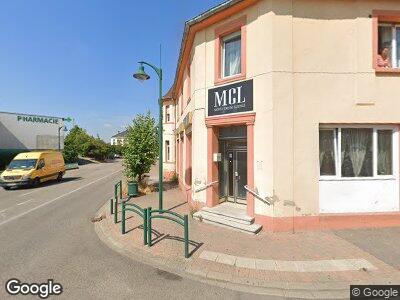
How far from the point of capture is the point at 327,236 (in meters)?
6.97

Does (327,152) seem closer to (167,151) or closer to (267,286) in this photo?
(267,286)

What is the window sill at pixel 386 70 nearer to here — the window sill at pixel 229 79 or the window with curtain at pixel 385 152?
the window with curtain at pixel 385 152

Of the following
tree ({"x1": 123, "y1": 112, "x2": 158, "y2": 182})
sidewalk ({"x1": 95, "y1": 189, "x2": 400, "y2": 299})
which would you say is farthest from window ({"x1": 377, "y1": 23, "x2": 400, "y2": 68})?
tree ({"x1": 123, "y1": 112, "x2": 158, "y2": 182})

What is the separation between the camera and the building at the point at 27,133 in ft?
121

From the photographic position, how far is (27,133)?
4097 centimetres

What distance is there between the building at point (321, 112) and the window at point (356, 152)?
0.10ft

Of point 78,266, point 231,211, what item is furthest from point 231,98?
point 78,266

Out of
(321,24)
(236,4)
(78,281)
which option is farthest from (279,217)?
(236,4)

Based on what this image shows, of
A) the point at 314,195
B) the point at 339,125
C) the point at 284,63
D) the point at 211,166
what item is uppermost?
the point at 284,63

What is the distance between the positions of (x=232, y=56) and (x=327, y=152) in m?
4.47

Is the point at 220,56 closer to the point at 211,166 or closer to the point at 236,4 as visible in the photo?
the point at 236,4

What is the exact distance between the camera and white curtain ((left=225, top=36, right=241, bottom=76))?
29.1 feet

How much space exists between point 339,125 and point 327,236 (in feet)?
10.6

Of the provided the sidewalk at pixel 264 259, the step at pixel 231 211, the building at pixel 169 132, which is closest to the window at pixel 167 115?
the building at pixel 169 132
